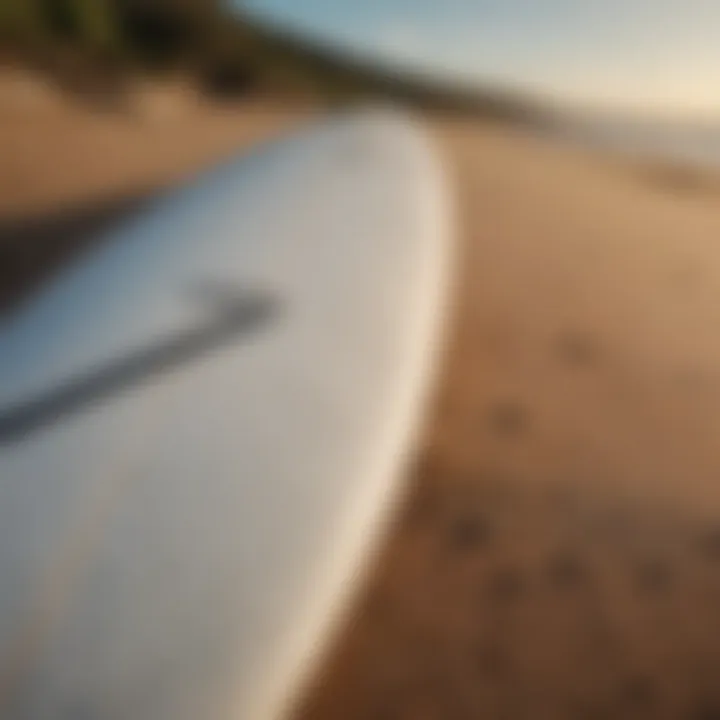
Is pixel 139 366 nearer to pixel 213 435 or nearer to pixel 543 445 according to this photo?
pixel 213 435

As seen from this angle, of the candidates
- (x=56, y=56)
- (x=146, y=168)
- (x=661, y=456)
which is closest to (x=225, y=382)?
(x=661, y=456)

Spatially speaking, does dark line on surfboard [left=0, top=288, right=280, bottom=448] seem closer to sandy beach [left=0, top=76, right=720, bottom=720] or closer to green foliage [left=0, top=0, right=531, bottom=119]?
sandy beach [left=0, top=76, right=720, bottom=720]

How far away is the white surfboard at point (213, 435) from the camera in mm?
524

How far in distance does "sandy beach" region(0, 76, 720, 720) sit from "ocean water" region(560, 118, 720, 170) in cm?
2

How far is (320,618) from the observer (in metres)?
0.56

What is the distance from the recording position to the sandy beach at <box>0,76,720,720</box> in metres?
0.63

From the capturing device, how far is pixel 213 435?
62cm

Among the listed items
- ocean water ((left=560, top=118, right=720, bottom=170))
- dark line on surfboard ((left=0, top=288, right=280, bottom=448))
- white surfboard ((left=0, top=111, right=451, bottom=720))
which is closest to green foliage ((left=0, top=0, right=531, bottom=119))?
ocean water ((left=560, top=118, right=720, bottom=170))

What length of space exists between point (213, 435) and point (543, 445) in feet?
0.81

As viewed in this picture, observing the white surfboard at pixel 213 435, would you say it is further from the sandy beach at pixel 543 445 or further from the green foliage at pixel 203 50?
the green foliage at pixel 203 50

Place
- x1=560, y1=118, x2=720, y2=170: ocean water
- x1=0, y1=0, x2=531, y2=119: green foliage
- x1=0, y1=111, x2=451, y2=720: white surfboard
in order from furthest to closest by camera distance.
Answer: x1=0, y1=0, x2=531, y2=119: green foliage < x1=560, y1=118, x2=720, y2=170: ocean water < x1=0, y1=111, x2=451, y2=720: white surfboard

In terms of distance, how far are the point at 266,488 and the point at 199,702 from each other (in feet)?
0.40

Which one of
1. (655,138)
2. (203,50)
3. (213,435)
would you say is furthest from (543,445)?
(203,50)

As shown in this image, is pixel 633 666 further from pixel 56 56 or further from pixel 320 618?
pixel 56 56
